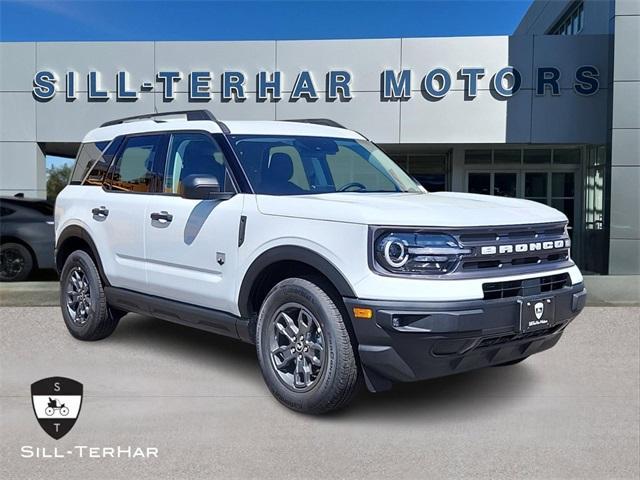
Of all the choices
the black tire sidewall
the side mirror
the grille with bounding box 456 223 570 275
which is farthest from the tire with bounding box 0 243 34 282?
the grille with bounding box 456 223 570 275

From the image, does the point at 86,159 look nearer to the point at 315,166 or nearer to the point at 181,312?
the point at 181,312

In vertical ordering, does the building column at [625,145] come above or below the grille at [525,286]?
above

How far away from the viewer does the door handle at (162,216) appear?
16.4 ft

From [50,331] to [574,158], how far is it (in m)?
15.7

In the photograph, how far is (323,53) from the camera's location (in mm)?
15742

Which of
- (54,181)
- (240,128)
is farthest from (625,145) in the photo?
(54,181)

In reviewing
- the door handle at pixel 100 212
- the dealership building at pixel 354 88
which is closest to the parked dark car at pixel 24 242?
the door handle at pixel 100 212

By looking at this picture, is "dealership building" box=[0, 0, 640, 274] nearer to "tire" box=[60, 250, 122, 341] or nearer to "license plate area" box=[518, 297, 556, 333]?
"tire" box=[60, 250, 122, 341]

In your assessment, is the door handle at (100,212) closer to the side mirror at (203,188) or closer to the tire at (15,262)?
the side mirror at (203,188)

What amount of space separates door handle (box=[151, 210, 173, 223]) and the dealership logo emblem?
1.38 metres

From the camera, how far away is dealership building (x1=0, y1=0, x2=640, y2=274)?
15.6m

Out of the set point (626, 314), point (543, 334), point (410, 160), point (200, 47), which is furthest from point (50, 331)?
point (410, 160)

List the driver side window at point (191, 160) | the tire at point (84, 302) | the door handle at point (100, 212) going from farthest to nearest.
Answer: the tire at point (84, 302), the door handle at point (100, 212), the driver side window at point (191, 160)

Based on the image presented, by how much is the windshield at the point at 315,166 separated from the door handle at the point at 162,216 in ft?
2.57
